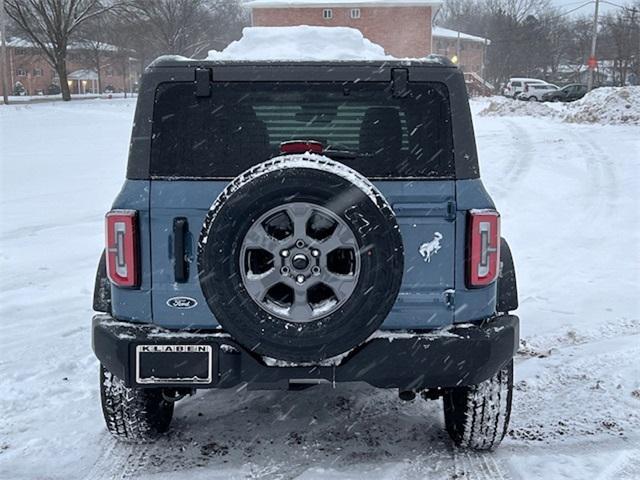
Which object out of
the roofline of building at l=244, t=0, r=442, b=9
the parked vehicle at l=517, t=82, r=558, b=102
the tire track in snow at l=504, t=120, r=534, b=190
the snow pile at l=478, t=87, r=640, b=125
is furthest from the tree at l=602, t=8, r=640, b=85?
the tire track in snow at l=504, t=120, r=534, b=190

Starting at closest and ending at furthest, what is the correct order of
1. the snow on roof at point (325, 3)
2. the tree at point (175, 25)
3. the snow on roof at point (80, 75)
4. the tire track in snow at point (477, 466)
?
the tire track in snow at point (477, 466) < the snow on roof at point (325, 3) < the tree at point (175, 25) < the snow on roof at point (80, 75)

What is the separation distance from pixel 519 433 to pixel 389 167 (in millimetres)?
1762

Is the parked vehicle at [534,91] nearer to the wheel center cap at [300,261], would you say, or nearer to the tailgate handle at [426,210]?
the tailgate handle at [426,210]

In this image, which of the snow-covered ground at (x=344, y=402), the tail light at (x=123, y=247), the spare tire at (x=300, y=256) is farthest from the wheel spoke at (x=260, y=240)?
the snow-covered ground at (x=344, y=402)

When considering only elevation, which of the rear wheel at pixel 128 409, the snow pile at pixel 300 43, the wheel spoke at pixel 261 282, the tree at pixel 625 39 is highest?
the tree at pixel 625 39

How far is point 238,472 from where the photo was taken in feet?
12.5

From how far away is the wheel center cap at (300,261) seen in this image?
127 inches

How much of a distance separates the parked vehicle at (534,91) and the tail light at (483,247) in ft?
161

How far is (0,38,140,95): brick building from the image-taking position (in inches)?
2913

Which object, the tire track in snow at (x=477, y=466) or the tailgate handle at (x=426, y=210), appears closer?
the tailgate handle at (x=426, y=210)

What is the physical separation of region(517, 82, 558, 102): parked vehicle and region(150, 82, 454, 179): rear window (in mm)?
48914

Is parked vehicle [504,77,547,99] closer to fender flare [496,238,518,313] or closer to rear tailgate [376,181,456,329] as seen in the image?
fender flare [496,238,518,313]

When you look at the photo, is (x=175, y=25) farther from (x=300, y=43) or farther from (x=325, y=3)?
(x=300, y=43)

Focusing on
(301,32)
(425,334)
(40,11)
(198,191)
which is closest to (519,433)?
(425,334)
